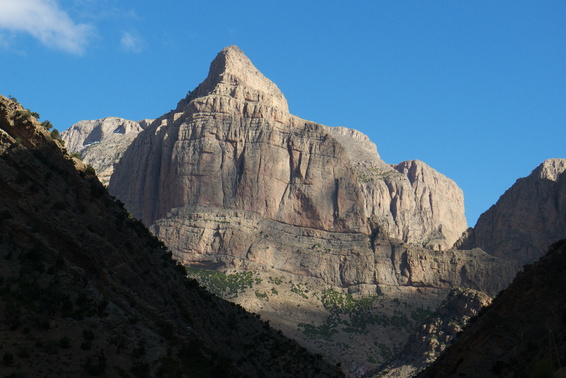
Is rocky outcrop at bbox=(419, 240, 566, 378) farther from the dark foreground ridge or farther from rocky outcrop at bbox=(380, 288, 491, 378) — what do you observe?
rocky outcrop at bbox=(380, 288, 491, 378)

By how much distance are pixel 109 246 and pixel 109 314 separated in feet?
28.4

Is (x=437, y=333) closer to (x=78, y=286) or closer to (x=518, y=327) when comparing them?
(x=518, y=327)

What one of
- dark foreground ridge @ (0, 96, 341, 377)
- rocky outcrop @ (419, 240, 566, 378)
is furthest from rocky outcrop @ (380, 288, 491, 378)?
rocky outcrop @ (419, 240, 566, 378)

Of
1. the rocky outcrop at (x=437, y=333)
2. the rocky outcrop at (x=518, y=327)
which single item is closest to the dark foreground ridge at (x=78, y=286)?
the rocky outcrop at (x=518, y=327)

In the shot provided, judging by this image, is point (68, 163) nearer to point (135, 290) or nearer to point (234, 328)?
point (135, 290)

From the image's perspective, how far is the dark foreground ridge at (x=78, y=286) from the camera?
3847 cm

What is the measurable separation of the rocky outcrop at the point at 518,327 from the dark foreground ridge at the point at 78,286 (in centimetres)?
1449

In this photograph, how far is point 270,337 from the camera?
267 feet

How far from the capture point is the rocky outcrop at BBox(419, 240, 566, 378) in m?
45.4

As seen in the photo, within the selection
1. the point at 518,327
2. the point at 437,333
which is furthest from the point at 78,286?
the point at 437,333

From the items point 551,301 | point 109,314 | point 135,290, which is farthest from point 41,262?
point 551,301

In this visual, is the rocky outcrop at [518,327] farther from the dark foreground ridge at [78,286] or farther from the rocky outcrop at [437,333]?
the rocky outcrop at [437,333]

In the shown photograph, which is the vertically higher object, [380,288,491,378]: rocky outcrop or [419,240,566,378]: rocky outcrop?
[380,288,491,378]: rocky outcrop

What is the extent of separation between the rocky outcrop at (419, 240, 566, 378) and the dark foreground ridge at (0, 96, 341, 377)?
1449 cm
